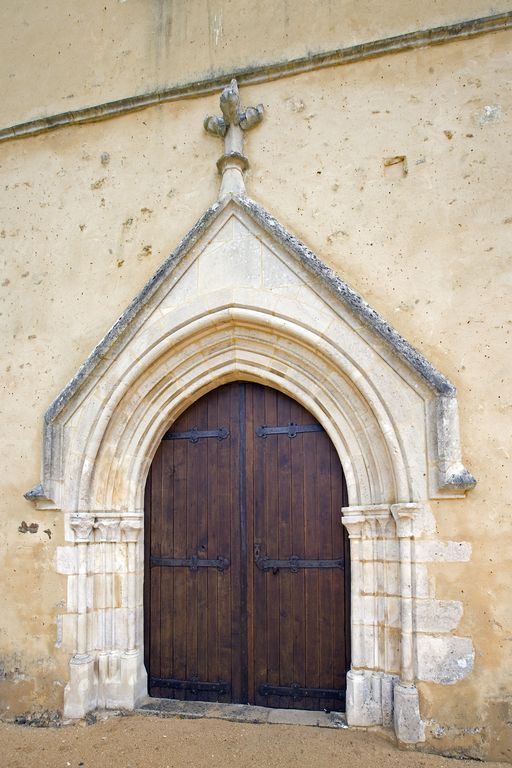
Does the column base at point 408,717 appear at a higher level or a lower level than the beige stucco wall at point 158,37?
lower

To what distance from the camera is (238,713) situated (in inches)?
152

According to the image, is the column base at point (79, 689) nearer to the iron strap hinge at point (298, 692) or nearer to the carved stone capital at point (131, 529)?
the carved stone capital at point (131, 529)

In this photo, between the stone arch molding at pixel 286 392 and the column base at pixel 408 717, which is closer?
the column base at pixel 408 717

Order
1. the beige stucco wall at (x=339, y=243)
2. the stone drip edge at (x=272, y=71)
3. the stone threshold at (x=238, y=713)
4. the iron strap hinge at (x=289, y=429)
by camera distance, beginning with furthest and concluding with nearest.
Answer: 1. the iron strap hinge at (x=289, y=429)
2. the stone drip edge at (x=272, y=71)
3. the stone threshold at (x=238, y=713)
4. the beige stucco wall at (x=339, y=243)

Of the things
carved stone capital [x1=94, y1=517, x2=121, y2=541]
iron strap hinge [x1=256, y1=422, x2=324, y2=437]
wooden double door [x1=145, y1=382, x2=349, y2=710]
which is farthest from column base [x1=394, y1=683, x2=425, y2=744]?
carved stone capital [x1=94, y1=517, x2=121, y2=541]

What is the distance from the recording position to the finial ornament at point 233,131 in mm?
4125

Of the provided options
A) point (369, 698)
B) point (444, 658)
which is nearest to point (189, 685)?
point (369, 698)

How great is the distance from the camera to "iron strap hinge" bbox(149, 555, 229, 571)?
4.14 meters

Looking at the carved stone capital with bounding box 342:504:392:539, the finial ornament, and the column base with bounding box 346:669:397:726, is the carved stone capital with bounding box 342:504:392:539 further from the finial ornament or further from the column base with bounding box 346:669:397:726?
the finial ornament

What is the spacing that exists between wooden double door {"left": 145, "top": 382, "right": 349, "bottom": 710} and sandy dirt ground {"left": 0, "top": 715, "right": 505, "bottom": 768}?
0.37 metres

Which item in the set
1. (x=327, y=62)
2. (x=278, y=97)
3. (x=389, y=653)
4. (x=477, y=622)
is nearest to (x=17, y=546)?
(x=389, y=653)

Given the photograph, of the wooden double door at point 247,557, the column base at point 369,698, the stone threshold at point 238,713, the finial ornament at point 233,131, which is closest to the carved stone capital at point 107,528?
the wooden double door at point 247,557

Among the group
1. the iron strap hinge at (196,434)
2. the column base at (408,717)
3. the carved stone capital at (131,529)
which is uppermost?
the iron strap hinge at (196,434)

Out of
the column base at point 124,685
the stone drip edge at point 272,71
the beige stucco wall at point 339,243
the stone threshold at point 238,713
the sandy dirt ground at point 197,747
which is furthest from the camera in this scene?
the column base at point 124,685
